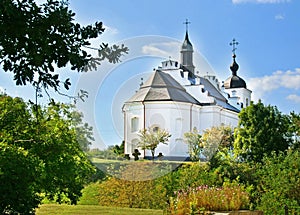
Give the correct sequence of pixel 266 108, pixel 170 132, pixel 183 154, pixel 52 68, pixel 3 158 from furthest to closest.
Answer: pixel 266 108, pixel 183 154, pixel 170 132, pixel 3 158, pixel 52 68

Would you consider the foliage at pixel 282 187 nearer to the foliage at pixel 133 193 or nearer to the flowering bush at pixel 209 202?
the flowering bush at pixel 209 202

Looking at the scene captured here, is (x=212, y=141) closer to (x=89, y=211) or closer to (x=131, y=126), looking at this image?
(x=89, y=211)

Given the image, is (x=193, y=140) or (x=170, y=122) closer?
(x=170, y=122)

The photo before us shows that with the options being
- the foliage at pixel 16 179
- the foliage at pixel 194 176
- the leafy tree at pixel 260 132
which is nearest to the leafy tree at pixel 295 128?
the leafy tree at pixel 260 132

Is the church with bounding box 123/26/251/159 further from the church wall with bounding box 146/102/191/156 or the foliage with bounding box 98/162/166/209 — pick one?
the foliage with bounding box 98/162/166/209

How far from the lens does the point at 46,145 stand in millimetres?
10219

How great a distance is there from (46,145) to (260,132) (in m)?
18.9

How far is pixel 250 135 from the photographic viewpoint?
28.4 m

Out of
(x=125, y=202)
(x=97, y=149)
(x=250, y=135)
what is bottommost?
(x=125, y=202)

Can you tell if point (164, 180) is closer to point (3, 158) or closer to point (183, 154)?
point (183, 154)

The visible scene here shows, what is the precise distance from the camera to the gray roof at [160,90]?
11.2 m

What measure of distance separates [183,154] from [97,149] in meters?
4.19

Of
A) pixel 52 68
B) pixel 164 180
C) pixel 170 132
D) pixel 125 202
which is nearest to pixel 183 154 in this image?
pixel 170 132

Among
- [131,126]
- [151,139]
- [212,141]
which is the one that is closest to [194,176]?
[212,141]
